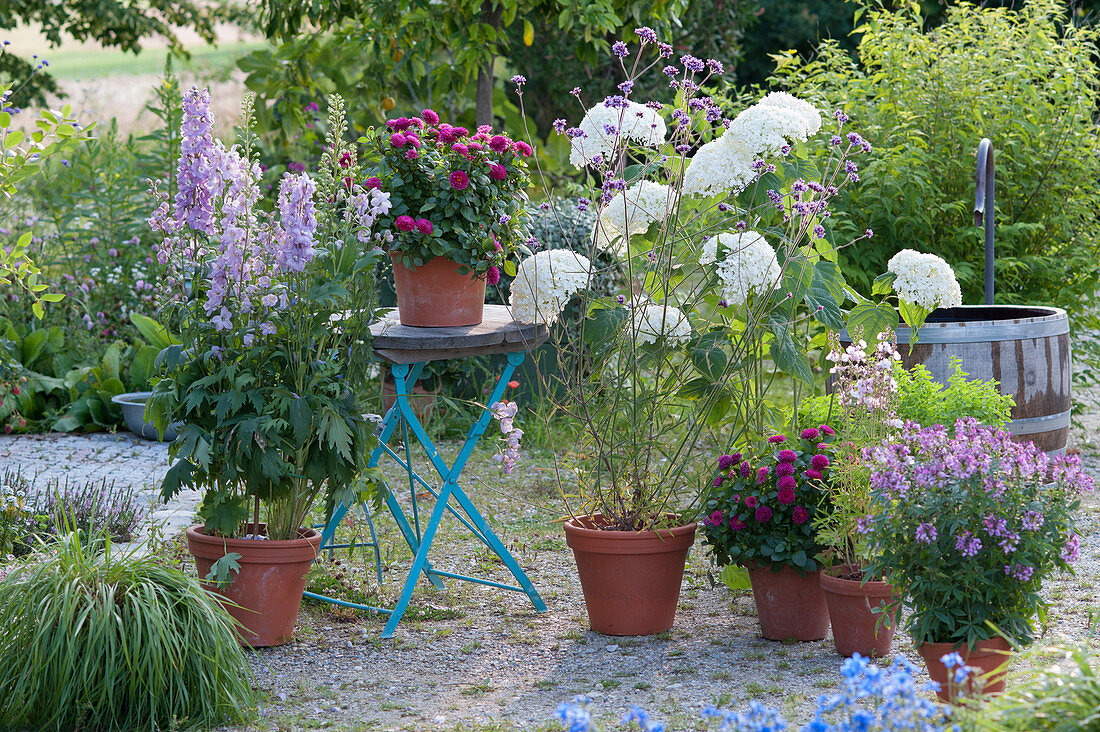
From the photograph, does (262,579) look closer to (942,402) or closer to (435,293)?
(435,293)

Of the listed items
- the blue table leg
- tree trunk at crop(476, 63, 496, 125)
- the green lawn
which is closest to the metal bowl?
the blue table leg

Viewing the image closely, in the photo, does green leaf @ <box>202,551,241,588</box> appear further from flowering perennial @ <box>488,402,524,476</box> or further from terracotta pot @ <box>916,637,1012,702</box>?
terracotta pot @ <box>916,637,1012,702</box>

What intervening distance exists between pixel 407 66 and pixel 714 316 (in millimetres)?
3595

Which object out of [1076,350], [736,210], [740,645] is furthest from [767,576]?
[1076,350]

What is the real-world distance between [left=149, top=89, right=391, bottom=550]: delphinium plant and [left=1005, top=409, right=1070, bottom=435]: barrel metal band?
232 cm

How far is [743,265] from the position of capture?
2801 mm

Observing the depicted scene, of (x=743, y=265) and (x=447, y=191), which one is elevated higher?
(x=447, y=191)

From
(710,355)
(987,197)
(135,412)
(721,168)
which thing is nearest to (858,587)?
(710,355)

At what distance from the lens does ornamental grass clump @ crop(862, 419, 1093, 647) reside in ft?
7.37

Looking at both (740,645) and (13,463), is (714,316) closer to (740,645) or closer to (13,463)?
(740,645)

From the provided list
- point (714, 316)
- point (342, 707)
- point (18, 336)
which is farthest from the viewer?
point (18, 336)

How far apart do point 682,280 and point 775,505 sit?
0.68 meters

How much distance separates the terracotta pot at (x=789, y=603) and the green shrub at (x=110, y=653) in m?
1.36

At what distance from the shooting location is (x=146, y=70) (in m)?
20.3
